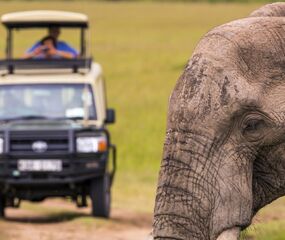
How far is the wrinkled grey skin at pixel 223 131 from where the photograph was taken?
583 cm

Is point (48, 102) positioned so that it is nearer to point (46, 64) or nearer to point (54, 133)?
point (54, 133)

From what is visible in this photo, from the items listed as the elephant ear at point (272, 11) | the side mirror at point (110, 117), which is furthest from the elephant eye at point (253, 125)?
the side mirror at point (110, 117)

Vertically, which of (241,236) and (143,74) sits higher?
(241,236)

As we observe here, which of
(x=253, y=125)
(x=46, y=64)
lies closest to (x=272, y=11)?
(x=253, y=125)

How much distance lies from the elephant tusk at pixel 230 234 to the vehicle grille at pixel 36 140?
10310 mm

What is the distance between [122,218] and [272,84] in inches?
454

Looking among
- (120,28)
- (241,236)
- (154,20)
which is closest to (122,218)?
(241,236)

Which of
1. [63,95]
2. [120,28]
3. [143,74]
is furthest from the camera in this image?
[120,28]

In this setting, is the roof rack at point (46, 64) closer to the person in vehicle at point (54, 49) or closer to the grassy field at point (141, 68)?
the person in vehicle at point (54, 49)

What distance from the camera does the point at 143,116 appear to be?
32.4m

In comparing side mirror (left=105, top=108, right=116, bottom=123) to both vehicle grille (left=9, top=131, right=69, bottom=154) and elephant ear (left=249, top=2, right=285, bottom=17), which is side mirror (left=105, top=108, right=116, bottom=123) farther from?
elephant ear (left=249, top=2, right=285, bottom=17)

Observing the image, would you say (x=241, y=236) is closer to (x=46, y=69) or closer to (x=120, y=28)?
(x=46, y=69)

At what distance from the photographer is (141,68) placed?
48.2 metres

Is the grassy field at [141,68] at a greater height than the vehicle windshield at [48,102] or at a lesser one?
lesser
